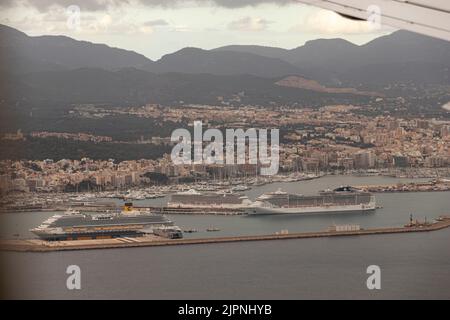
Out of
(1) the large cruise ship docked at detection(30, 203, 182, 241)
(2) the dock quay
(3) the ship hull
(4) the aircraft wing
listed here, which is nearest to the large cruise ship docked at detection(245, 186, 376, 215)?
(3) the ship hull

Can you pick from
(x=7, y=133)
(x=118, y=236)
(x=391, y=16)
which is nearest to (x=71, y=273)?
(x=118, y=236)

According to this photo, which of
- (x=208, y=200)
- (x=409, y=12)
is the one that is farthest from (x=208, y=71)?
(x=409, y=12)

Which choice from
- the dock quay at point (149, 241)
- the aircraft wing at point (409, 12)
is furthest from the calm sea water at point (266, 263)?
the aircraft wing at point (409, 12)

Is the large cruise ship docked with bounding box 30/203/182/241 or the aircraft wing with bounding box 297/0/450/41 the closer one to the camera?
the aircraft wing with bounding box 297/0/450/41

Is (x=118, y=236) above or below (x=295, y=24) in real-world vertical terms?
below

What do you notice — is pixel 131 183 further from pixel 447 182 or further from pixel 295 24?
pixel 447 182

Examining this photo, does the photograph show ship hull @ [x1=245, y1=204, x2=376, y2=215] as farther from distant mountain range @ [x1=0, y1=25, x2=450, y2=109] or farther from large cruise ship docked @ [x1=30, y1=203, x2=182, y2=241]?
distant mountain range @ [x1=0, y1=25, x2=450, y2=109]
